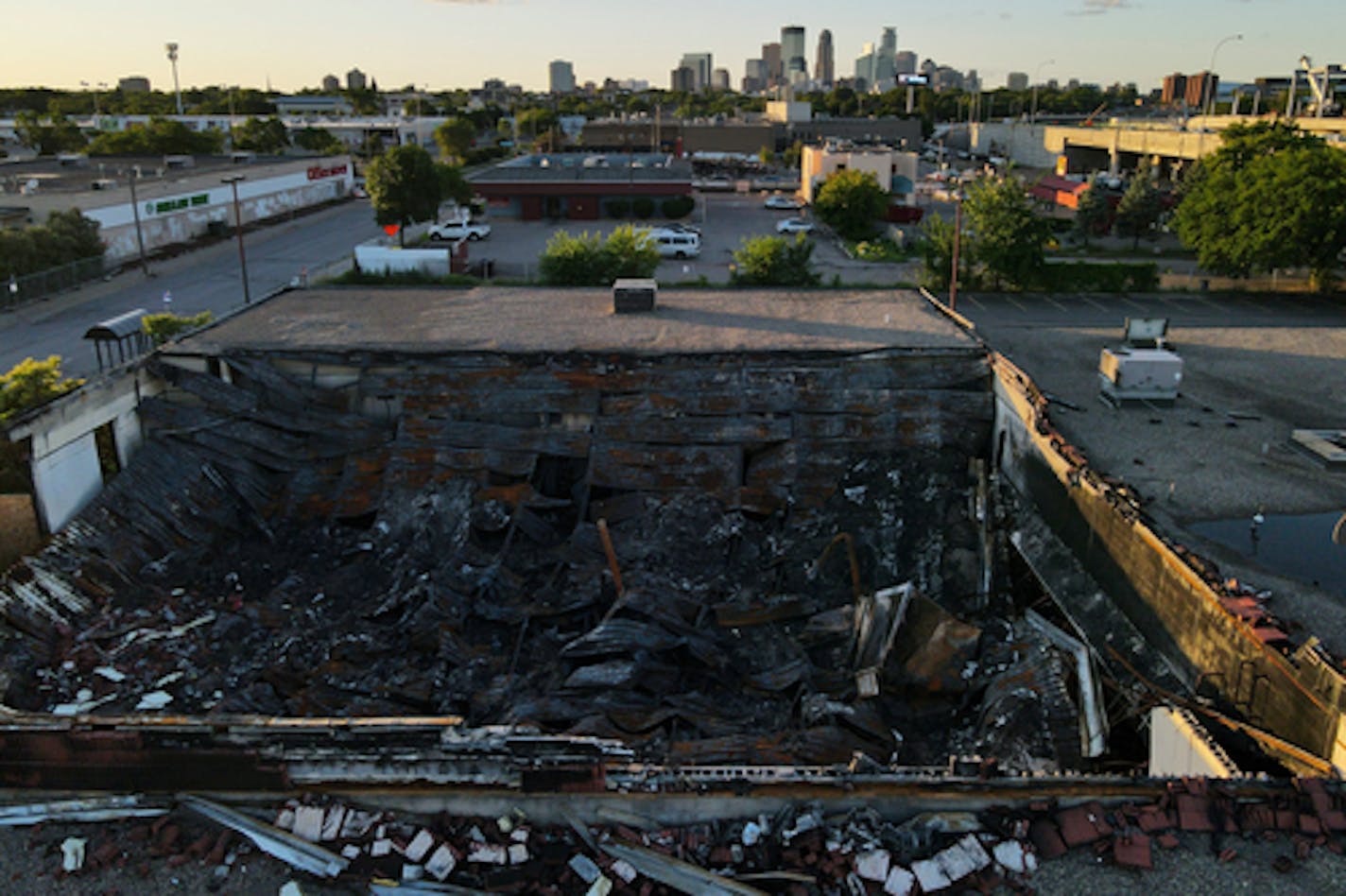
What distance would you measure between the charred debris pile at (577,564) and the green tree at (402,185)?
22.3 meters

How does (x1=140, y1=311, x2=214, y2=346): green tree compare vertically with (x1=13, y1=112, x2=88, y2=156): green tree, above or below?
below

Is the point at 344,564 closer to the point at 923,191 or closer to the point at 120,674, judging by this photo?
the point at 120,674

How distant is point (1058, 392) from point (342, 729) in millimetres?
16901

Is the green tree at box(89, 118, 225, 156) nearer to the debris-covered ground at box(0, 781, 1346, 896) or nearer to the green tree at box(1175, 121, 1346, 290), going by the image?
the green tree at box(1175, 121, 1346, 290)

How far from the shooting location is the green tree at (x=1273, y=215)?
28875 mm

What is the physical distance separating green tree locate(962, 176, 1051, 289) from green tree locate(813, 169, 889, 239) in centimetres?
1242

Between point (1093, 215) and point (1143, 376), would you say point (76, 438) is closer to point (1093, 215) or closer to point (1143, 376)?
point (1143, 376)

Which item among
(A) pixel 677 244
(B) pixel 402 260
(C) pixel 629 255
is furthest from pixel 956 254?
(B) pixel 402 260

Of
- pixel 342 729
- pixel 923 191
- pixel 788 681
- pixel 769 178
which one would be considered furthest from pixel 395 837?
pixel 769 178

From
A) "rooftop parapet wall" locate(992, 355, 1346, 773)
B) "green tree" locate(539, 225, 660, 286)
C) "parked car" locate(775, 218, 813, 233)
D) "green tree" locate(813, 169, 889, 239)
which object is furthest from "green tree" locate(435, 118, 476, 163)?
"rooftop parapet wall" locate(992, 355, 1346, 773)

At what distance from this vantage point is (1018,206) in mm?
31594

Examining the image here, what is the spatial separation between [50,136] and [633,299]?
7096 cm

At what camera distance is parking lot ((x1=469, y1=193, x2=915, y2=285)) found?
120 feet

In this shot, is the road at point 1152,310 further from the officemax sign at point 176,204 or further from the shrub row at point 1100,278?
the officemax sign at point 176,204
